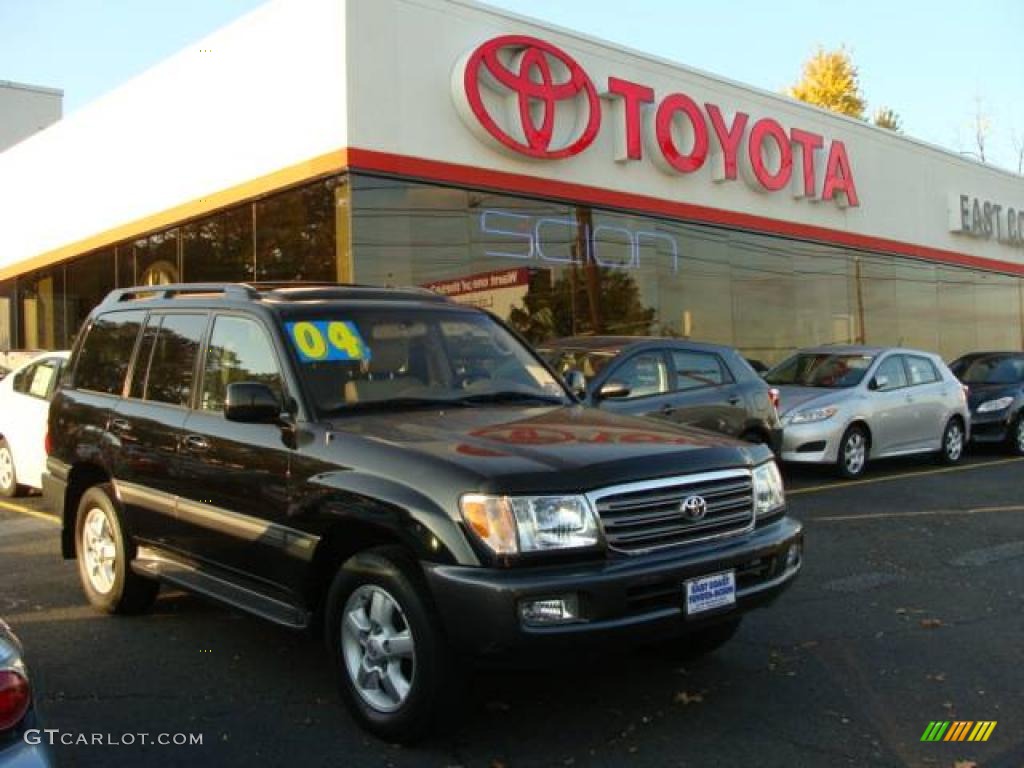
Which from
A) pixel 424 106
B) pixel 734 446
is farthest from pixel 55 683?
pixel 424 106

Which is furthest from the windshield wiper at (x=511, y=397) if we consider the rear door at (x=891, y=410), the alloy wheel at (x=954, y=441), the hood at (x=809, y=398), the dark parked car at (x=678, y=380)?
the alloy wheel at (x=954, y=441)

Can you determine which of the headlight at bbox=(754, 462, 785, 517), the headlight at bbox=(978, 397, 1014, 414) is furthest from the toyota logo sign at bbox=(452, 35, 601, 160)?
the headlight at bbox=(754, 462, 785, 517)

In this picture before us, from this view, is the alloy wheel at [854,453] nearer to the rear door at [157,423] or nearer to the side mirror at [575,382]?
the side mirror at [575,382]

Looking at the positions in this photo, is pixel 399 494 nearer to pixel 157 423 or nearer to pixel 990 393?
pixel 157 423

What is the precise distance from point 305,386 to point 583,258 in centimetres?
1118

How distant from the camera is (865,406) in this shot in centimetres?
1170

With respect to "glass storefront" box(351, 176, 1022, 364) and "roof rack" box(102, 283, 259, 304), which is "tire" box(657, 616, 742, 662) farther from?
"glass storefront" box(351, 176, 1022, 364)

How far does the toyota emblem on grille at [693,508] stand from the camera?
3893 mm

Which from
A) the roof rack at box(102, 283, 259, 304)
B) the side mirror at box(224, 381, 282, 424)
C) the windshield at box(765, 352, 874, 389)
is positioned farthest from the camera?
the windshield at box(765, 352, 874, 389)

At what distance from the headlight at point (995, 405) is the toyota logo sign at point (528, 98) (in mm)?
7115

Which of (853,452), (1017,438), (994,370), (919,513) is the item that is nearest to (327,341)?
(919,513)

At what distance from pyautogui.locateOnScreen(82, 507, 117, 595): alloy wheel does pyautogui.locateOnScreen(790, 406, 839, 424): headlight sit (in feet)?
25.9

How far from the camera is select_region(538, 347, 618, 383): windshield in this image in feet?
29.3

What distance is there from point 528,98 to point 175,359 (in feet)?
31.2
